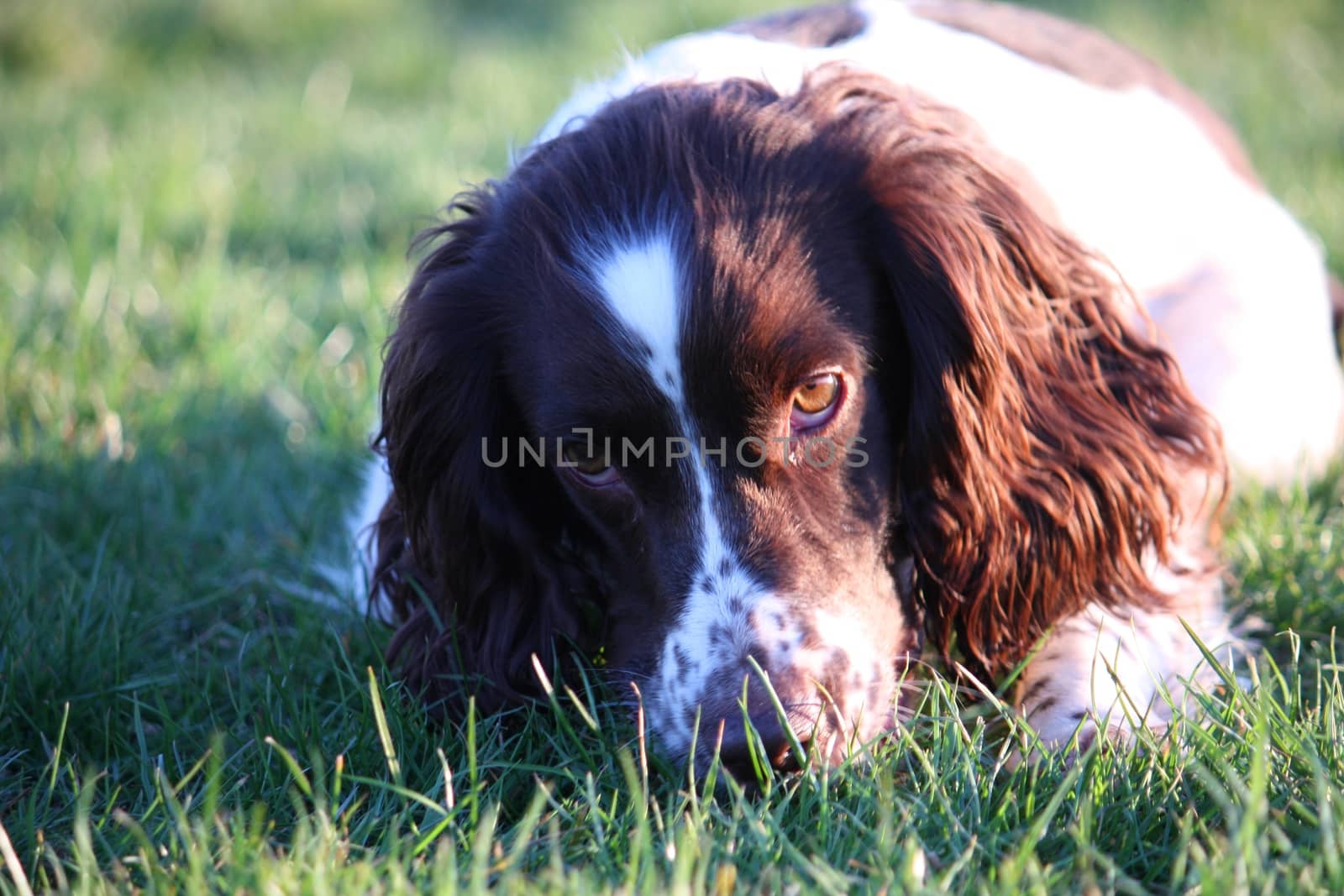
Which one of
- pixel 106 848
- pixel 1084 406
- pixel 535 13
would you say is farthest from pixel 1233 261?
pixel 535 13

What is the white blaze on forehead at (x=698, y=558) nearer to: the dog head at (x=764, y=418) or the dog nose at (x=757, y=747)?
the dog head at (x=764, y=418)

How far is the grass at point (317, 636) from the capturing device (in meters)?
1.94

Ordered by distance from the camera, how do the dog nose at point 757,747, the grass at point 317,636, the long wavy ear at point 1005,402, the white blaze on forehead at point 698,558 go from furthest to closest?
1. the long wavy ear at point 1005,402
2. the white blaze on forehead at point 698,558
3. the dog nose at point 757,747
4. the grass at point 317,636

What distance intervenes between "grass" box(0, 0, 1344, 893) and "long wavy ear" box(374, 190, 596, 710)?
13 centimetres

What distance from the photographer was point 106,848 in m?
2.12

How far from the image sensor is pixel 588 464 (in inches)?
97.3

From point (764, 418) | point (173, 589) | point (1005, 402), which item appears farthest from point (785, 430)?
point (173, 589)

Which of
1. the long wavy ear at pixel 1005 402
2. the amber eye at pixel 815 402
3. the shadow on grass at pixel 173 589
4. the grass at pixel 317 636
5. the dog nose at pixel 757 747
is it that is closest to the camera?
Result: the grass at pixel 317 636

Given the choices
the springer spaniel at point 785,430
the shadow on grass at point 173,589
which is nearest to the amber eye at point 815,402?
the springer spaniel at point 785,430

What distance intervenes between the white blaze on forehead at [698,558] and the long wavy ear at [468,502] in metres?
0.37

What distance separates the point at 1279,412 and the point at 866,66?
1.40m

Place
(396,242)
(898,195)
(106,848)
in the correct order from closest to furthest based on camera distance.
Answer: (106,848) → (898,195) → (396,242)

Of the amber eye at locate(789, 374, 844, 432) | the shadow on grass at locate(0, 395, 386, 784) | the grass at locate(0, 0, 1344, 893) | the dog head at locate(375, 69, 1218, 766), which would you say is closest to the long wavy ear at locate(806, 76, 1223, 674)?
the dog head at locate(375, 69, 1218, 766)

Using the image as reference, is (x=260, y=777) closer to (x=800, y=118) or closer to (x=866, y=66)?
(x=800, y=118)
